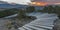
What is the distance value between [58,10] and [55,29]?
12.4 feet

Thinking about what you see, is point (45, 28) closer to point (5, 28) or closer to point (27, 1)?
point (5, 28)

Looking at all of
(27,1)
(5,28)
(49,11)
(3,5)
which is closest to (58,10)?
(49,11)

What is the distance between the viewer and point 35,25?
24.2 ft

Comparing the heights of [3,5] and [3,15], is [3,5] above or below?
above

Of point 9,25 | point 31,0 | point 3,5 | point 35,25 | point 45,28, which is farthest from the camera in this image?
point 31,0

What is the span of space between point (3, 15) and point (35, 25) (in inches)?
218

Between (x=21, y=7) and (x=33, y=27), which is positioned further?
(x=21, y=7)

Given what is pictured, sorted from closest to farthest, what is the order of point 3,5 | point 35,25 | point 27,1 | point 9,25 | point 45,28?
point 45,28
point 35,25
point 9,25
point 3,5
point 27,1

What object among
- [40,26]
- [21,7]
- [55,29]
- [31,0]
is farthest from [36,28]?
[31,0]

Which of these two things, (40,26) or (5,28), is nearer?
(40,26)

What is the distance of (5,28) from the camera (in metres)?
7.96

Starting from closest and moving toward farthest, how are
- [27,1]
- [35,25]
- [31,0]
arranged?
[35,25] < [27,1] < [31,0]

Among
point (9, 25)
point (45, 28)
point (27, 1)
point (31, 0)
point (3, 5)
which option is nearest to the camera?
point (45, 28)

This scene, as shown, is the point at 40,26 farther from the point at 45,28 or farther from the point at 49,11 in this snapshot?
the point at 49,11
